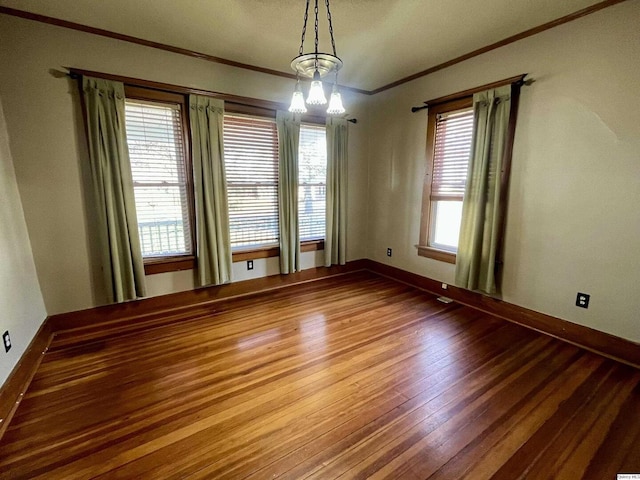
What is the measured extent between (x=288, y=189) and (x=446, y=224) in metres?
2.05

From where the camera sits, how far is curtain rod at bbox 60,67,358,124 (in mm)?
2561

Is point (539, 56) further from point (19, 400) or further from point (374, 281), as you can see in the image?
point (19, 400)

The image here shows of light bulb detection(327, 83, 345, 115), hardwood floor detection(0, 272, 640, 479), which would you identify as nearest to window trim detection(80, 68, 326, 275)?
hardwood floor detection(0, 272, 640, 479)

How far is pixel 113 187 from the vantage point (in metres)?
2.78

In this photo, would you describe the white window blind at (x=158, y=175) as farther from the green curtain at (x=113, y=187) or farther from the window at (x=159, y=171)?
the green curtain at (x=113, y=187)

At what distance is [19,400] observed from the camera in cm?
189

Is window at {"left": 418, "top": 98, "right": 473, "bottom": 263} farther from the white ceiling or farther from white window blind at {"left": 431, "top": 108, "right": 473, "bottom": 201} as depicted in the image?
the white ceiling

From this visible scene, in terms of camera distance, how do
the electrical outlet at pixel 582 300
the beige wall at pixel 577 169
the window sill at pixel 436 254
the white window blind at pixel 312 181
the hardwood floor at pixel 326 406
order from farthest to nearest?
the white window blind at pixel 312 181, the window sill at pixel 436 254, the electrical outlet at pixel 582 300, the beige wall at pixel 577 169, the hardwood floor at pixel 326 406

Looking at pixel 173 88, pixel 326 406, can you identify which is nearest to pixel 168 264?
pixel 173 88

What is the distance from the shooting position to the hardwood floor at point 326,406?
1.48 m

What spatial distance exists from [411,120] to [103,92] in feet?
11.2

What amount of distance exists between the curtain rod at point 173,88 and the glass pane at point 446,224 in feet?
6.82

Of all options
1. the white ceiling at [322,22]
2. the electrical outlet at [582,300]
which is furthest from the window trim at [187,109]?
the electrical outlet at [582,300]

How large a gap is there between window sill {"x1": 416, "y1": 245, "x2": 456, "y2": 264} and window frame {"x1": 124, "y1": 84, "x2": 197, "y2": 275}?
286 cm
